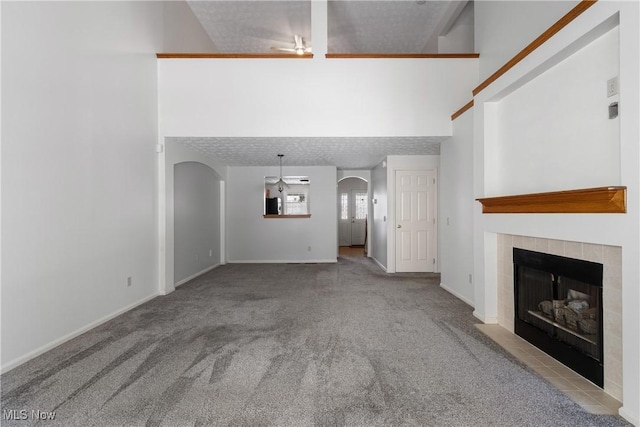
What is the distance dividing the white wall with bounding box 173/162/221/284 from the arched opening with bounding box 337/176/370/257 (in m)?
5.26

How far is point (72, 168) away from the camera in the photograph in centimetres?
284

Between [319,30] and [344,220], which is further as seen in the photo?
[344,220]

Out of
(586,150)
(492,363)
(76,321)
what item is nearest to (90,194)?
(76,321)

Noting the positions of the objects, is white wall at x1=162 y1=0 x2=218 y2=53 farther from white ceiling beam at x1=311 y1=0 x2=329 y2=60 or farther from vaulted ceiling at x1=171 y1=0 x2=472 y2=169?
white ceiling beam at x1=311 y1=0 x2=329 y2=60

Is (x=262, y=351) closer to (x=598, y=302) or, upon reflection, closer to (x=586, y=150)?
(x=598, y=302)

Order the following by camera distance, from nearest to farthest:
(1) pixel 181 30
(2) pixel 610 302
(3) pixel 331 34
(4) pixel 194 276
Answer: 1. (2) pixel 610 302
2. (1) pixel 181 30
3. (4) pixel 194 276
4. (3) pixel 331 34

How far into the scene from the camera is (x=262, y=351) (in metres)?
2.55

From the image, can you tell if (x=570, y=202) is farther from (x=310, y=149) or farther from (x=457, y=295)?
(x=310, y=149)

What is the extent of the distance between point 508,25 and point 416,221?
341 centimetres

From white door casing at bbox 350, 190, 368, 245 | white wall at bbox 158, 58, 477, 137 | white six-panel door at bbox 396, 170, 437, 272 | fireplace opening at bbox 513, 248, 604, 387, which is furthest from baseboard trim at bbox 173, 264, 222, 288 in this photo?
white door casing at bbox 350, 190, 368, 245

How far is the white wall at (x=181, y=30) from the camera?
4.72m

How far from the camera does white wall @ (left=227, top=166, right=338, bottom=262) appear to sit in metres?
7.53

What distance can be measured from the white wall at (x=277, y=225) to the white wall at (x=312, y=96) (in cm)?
308

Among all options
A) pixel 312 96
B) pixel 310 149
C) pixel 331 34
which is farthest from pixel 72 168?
pixel 331 34
